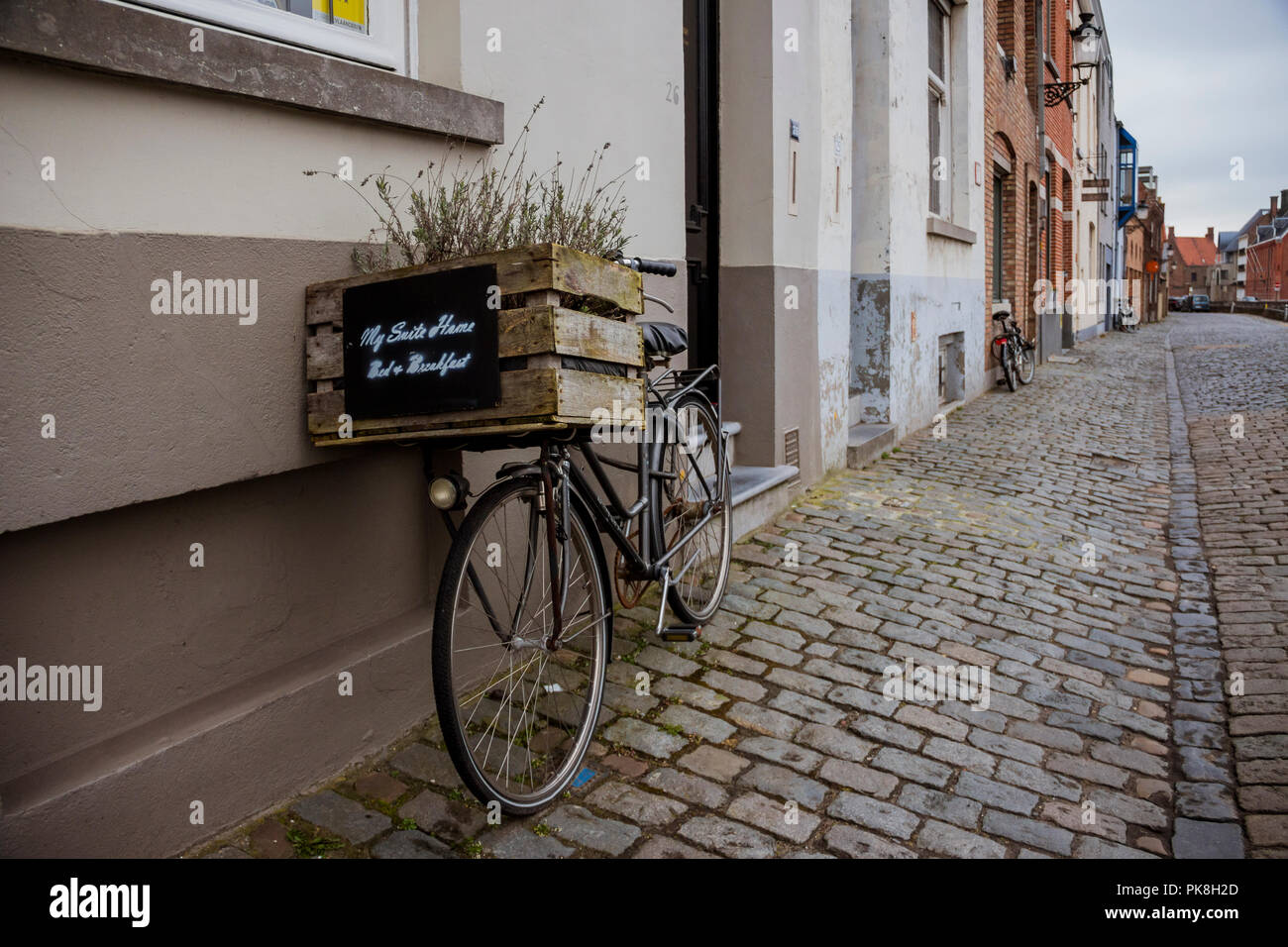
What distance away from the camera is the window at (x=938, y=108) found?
11.1 m

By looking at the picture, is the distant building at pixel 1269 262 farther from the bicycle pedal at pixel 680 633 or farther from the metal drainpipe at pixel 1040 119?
the bicycle pedal at pixel 680 633

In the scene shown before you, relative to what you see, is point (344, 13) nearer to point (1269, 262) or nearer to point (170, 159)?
point (170, 159)

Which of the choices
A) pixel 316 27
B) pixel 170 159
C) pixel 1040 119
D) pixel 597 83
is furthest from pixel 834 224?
pixel 1040 119

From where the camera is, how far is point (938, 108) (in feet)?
37.7

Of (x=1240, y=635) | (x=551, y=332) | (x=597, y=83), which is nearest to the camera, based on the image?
(x=551, y=332)

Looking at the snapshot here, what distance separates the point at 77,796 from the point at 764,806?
185cm

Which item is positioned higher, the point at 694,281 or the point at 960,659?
the point at 694,281

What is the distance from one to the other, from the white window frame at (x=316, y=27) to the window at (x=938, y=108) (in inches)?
350

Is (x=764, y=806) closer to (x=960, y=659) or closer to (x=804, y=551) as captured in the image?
(x=960, y=659)

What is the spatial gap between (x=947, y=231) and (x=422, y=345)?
8.99 m

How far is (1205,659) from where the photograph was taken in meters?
4.56

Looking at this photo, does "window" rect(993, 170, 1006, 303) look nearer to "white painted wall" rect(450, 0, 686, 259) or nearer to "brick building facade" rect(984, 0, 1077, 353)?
"brick building facade" rect(984, 0, 1077, 353)

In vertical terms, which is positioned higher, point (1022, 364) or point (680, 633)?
point (1022, 364)
